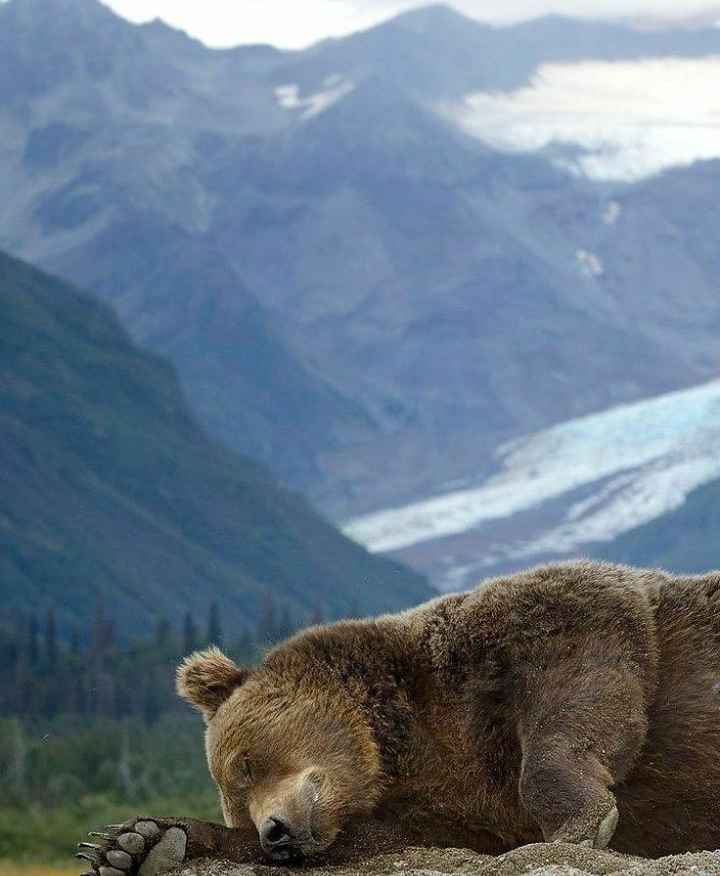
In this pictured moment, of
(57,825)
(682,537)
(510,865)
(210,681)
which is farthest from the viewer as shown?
(682,537)

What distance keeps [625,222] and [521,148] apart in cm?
1346

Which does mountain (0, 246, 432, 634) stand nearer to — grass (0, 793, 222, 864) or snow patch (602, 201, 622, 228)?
snow patch (602, 201, 622, 228)

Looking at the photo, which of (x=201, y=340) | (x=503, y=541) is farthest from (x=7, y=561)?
(x=201, y=340)

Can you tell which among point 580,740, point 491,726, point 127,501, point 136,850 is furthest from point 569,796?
point 127,501

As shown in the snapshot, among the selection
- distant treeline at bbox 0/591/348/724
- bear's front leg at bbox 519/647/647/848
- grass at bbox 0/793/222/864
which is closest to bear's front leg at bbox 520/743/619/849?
bear's front leg at bbox 519/647/647/848

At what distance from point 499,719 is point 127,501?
10202 cm

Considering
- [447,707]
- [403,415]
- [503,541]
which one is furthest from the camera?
[403,415]

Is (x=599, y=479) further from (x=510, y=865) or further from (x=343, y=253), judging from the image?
(x=510, y=865)

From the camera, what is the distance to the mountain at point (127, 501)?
9375 centimetres

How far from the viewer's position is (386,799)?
642 cm

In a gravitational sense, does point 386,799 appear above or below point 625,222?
above

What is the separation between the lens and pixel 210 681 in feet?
22.9

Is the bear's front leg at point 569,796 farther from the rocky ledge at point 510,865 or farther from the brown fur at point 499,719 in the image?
the rocky ledge at point 510,865

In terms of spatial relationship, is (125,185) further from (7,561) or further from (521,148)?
(7,561)
